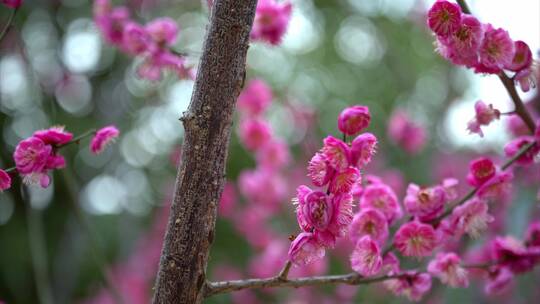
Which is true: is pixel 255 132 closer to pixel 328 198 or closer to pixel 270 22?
pixel 270 22

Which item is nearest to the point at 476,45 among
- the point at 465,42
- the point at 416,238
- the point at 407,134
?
the point at 465,42

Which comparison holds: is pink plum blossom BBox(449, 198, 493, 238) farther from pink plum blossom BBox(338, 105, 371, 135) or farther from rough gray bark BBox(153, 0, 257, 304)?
rough gray bark BBox(153, 0, 257, 304)

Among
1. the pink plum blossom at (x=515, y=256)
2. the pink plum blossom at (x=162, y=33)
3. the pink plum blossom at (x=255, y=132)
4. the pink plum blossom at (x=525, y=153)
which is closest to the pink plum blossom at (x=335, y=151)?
the pink plum blossom at (x=525, y=153)

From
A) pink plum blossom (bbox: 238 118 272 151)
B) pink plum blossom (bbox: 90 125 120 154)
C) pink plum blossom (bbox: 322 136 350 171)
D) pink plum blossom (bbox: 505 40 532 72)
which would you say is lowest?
pink plum blossom (bbox: 322 136 350 171)

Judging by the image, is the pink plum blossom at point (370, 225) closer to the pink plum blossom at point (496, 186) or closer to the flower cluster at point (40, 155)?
the pink plum blossom at point (496, 186)

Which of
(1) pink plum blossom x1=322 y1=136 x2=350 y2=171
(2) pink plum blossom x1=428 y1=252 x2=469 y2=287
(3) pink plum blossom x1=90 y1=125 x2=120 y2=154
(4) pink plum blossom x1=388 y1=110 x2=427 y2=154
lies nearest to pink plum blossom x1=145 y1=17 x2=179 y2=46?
(3) pink plum blossom x1=90 y1=125 x2=120 y2=154

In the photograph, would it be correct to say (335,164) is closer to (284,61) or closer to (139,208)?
(139,208)
